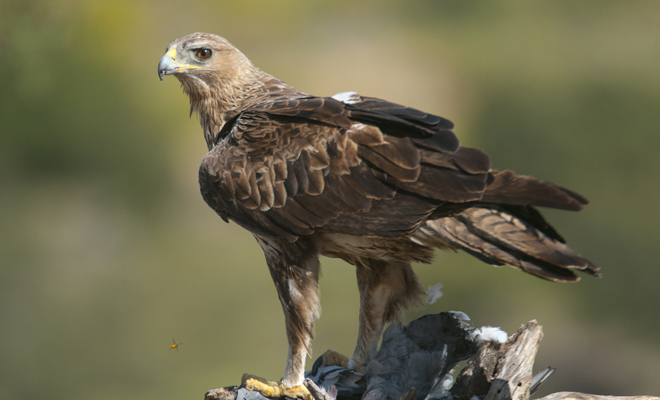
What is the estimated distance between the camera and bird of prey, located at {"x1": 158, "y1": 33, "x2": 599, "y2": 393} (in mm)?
1960

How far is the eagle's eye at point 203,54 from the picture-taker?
2.71 metres

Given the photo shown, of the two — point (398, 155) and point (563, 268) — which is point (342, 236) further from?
point (563, 268)

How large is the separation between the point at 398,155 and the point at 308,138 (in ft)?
1.13

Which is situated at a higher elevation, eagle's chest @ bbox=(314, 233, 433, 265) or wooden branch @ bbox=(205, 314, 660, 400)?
eagle's chest @ bbox=(314, 233, 433, 265)

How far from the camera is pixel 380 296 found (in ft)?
8.64

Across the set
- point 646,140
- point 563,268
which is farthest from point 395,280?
point 646,140

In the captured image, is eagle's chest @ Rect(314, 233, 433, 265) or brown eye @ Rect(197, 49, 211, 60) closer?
eagle's chest @ Rect(314, 233, 433, 265)

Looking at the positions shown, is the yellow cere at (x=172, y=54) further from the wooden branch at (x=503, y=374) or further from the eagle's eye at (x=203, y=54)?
the wooden branch at (x=503, y=374)

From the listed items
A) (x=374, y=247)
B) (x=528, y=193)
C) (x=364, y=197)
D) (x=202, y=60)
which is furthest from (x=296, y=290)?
(x=202, y=60)

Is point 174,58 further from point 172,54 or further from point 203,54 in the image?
point 203,54

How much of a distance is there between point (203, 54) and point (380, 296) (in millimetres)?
1294

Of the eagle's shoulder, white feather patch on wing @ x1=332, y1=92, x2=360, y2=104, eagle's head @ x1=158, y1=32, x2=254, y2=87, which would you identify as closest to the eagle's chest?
the eagle's shoulder

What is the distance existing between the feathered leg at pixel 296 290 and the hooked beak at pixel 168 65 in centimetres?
84

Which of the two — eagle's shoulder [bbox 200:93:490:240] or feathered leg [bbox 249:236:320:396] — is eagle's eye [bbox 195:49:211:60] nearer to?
eagle's shoulder [bbox 200:93:490:240]
